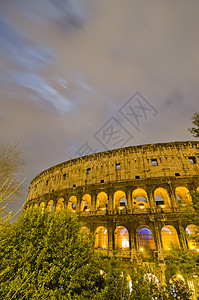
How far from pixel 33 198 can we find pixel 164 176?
23689 millimetres

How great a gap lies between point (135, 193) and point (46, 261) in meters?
14.9

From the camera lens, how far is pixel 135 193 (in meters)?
19.9

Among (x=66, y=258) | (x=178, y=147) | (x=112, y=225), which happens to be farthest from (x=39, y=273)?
(x=178, y=147)

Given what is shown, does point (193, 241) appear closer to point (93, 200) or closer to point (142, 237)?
point (142, 237)

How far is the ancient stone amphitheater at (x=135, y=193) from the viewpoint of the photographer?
1630 cm

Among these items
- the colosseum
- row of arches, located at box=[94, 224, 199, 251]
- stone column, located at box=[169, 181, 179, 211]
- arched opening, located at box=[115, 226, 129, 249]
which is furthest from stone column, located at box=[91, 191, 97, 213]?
stone column, located at box=[169, 181, 179, 211]

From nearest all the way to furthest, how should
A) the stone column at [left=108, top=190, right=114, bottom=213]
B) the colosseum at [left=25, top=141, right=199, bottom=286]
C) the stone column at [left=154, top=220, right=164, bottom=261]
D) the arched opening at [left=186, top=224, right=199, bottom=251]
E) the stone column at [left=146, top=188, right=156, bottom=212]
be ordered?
the arched opening at [left=186, top=224, right=199, bottom=251] → the stone column at [left=154, top=220, right=164, bottom=261] → the colosseum at [left=25, top=141, right=199, bottom=286] → the stone column at [left=146, top=188, right=156, bottom=212] → the stone column at [left=108, top=190, right=114, bottom=213]

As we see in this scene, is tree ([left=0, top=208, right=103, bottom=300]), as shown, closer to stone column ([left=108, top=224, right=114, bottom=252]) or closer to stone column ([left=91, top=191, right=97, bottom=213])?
stone column ([left=108, top=224, right=114, bottom=252])

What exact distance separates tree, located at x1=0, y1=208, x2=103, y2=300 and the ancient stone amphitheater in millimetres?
9782

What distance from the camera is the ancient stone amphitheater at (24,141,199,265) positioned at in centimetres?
1630

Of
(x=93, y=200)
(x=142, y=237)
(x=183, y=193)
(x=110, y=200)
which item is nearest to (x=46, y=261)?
(x=110, y=200)

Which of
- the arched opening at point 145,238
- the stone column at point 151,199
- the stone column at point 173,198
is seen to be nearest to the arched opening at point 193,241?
the stone column at point 173,198

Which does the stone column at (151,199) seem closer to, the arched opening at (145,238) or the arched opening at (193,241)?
the arched opening at (193,241)

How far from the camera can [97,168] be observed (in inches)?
872
